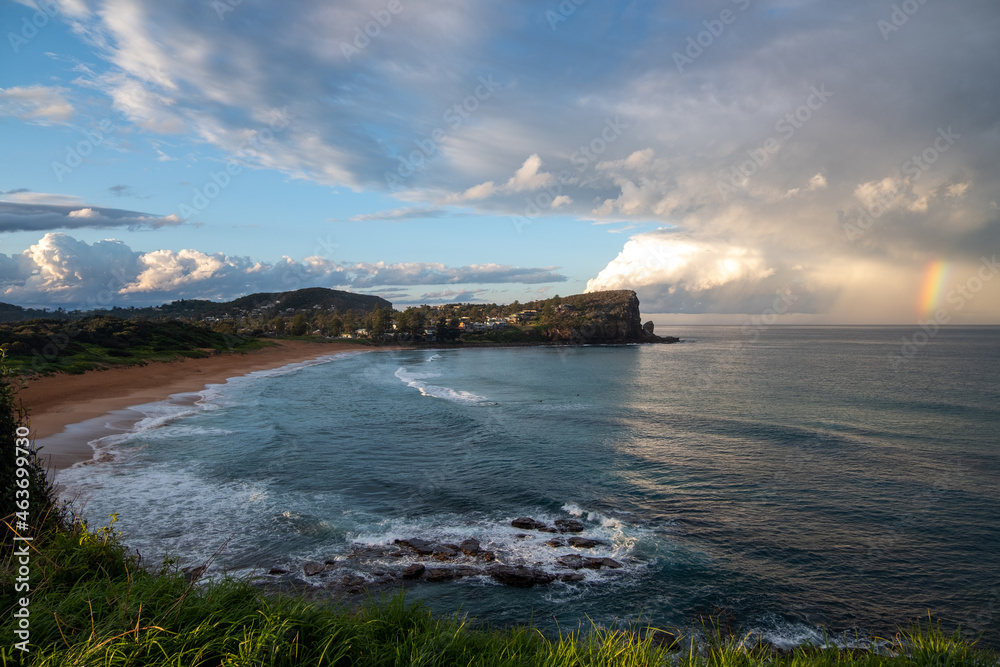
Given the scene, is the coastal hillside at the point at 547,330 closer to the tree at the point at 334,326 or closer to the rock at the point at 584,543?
the tree at the point at 334,326

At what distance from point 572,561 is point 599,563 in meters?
0.75

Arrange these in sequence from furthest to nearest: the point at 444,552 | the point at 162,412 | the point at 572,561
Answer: the point at 162,412 < the point at 444,552 < the point at 572,561

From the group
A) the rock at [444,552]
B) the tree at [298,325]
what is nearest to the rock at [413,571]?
the rock at [444,552]

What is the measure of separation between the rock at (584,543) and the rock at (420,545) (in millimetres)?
4303

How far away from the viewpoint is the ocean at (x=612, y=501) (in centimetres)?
1234

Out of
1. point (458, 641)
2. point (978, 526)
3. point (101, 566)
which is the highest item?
point (101, 566)

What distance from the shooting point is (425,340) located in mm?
154750

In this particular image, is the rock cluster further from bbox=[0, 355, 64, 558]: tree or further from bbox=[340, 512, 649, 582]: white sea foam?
bbox=[0, 355, 64, 558]: tree

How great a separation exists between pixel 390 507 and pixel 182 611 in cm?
1255

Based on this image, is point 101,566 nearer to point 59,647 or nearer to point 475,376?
point 59,647

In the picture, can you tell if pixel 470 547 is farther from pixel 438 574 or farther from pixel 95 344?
pixel 95 344

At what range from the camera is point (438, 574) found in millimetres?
12805

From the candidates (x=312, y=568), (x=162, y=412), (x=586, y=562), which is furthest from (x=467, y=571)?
(x=162, y=412)

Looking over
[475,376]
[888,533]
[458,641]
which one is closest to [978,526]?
[888,533]
